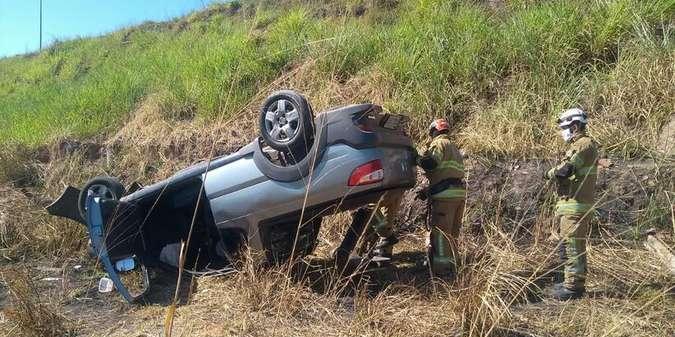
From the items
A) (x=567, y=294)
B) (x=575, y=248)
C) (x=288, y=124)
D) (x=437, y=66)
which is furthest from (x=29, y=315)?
(x=437, y=66)

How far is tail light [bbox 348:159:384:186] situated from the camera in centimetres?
423

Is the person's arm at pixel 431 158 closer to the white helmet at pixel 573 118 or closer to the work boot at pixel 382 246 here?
the work boot at pixel 382 246

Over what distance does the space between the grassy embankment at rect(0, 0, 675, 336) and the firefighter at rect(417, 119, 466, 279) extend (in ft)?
0.73

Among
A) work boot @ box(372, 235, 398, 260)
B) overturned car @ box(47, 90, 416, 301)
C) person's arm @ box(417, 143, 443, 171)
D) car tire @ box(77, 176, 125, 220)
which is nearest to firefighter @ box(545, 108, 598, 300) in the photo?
person's arm @ box(417, 143, 443, 171)

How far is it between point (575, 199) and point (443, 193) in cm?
105

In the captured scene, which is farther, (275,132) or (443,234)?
(443,234)

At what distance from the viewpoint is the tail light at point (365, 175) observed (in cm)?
423

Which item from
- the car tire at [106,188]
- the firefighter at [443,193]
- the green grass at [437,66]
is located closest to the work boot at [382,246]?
the firefighter at [443,193]

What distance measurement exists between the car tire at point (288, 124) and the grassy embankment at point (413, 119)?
0.77 meters

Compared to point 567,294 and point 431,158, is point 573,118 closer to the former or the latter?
point 431,158

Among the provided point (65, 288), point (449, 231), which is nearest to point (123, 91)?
point (65, 288)

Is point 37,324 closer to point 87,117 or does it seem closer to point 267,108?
point 267,108

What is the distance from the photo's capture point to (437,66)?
298 inches

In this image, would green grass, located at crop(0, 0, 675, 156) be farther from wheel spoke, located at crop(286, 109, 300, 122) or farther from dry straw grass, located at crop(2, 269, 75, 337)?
dry straw grass, located at crop(2, 269, 75, 337)
